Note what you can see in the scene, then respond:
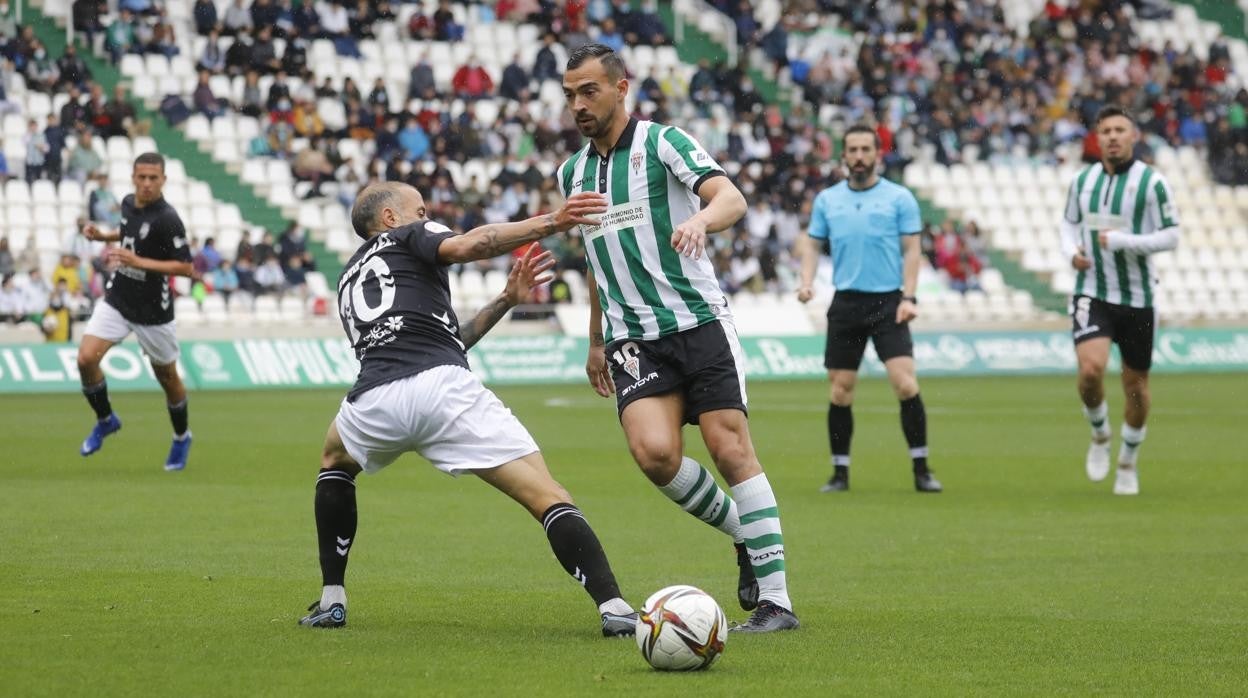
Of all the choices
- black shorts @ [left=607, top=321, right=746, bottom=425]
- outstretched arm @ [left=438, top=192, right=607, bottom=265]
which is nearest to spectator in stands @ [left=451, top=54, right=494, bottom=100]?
black shorts @ [left=607, top=321, right=746, bottom=425]

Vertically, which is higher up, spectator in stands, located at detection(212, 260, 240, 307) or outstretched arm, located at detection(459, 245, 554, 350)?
outstretched arm, located at detection(459, 245, 554, 350)

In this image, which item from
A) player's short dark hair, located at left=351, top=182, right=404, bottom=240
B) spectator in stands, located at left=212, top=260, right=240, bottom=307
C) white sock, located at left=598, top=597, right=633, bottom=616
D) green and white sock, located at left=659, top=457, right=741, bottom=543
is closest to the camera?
white sock, located at left=598, top=597, right=633, bottom=616

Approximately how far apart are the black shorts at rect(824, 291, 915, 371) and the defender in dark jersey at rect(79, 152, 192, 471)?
196 inches

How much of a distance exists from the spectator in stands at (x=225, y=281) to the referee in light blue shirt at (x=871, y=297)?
16453 millimetres

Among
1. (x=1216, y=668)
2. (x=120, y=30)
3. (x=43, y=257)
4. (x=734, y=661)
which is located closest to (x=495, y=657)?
(x=734, y=661)

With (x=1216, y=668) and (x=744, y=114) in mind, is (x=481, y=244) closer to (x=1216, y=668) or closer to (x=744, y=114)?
(x=1216, y=668)

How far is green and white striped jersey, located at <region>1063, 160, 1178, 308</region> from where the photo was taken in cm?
1181

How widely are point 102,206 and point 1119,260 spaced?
18.5 m

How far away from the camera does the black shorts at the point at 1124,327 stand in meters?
12.0

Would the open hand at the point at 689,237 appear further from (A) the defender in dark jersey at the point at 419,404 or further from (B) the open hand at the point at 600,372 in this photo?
(B) the open hand at the point at 600,372

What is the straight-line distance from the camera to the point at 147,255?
13289 millimetres

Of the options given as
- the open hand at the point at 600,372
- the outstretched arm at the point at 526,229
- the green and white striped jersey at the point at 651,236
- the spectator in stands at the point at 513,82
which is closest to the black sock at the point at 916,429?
the open hand at the point at 600,372

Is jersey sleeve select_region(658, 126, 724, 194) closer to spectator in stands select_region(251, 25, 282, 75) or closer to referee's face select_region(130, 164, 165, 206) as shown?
referee's face select_region(130, 164, 165, 206)

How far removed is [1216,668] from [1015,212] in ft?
105
